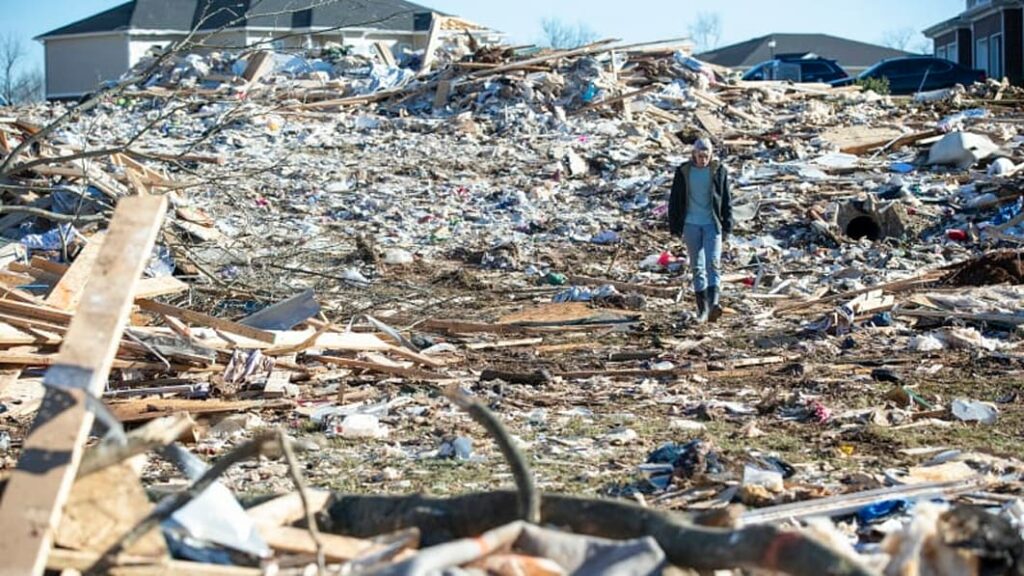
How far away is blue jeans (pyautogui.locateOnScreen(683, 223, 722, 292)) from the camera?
1125 cm

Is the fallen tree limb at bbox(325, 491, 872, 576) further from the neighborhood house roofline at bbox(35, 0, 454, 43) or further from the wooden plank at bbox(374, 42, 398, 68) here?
the neighborhood house roofline at bbox(35, 0, 454, 43)

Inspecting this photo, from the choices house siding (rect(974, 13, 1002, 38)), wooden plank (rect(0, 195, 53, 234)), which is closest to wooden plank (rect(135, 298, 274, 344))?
wooden plank (rect(0, 195, 53, 234))

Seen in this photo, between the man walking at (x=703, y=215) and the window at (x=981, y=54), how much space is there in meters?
32.3

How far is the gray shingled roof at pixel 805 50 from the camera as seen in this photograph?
60.5 meters

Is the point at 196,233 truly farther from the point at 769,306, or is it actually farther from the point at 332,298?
the point at 769,306

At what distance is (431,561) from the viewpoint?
303 cm

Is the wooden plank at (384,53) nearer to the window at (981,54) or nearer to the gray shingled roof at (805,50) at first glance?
the window at (981,54)

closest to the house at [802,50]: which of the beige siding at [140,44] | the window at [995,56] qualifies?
the window at [995,56]

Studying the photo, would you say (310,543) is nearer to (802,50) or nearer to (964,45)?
(964,45)

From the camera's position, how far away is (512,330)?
35.4 feet

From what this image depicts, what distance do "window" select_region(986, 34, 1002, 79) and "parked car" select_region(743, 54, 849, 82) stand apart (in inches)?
434

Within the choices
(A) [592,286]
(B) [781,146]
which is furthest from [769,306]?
(B) [781,146]

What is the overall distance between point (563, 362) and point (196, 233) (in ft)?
20.5

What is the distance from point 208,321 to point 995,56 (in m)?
36.1
